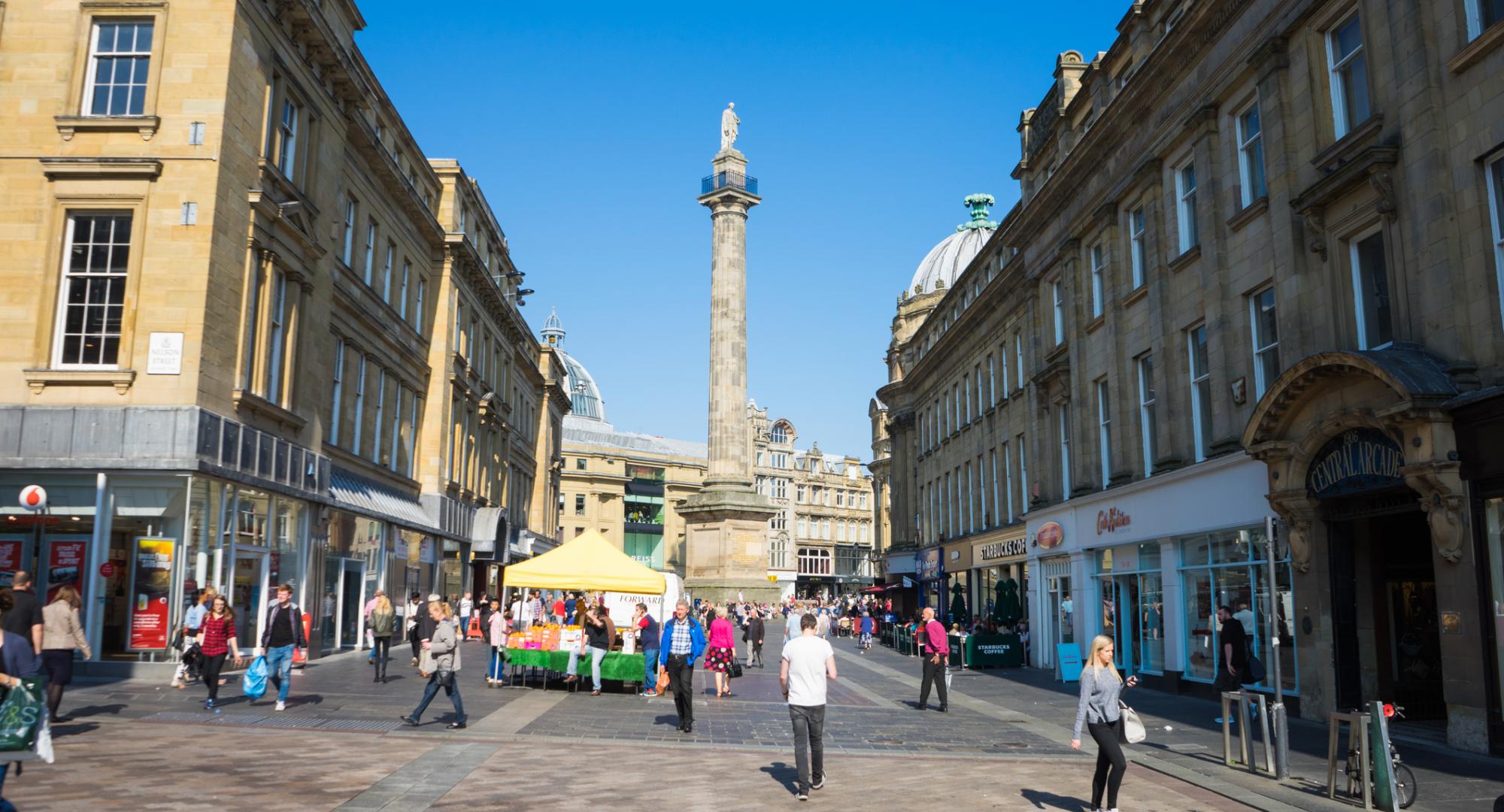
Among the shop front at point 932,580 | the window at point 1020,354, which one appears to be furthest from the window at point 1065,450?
the shop front at point 932,580

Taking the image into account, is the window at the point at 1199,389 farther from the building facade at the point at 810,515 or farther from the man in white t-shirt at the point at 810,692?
the building facade at the point at 810,515

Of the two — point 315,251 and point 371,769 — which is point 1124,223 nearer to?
point 315,251

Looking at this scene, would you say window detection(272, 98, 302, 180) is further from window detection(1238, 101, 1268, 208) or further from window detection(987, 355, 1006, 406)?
window detection(987, 355, 1006, 406)

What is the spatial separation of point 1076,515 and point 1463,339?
1474cm

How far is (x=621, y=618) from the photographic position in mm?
40094

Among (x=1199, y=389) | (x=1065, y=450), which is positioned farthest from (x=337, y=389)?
(x=1199, y=389)

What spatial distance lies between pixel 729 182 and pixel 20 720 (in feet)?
171

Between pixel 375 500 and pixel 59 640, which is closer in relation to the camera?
pixel 59 640

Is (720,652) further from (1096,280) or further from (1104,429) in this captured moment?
(1096,280)

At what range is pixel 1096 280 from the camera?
90.7ft

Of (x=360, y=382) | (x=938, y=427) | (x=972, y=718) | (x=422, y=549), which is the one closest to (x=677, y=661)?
(x=972, y=718)

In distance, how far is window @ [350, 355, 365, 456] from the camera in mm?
31016

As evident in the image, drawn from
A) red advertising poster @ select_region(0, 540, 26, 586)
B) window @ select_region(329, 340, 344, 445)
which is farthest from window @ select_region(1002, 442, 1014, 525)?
red advertising poster @ select_region(0, 540, 26, 586)

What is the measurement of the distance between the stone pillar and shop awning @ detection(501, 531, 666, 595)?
26.8 m
